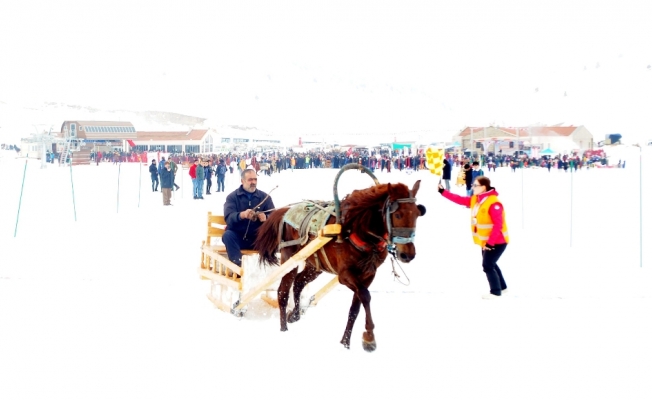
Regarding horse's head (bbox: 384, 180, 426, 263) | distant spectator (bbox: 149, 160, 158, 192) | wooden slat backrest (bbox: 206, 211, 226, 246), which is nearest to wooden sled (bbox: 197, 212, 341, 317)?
wooden slat backrest (bbox: 206, 211, 226, 246)

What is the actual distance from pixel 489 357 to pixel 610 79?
105074 mm

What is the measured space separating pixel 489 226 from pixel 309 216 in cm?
227

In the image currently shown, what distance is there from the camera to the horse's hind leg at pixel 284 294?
20.5 ft

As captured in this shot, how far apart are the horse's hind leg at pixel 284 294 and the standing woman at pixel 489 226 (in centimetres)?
200

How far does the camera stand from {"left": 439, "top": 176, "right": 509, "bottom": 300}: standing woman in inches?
282

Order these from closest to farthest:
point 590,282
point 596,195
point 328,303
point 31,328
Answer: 1. point 31,328
2. point 328,303
3. point 590,282
4. point 596,195

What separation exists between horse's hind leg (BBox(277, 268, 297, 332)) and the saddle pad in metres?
0.47

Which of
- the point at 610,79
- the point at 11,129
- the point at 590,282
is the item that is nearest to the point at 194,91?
the point at 11,129

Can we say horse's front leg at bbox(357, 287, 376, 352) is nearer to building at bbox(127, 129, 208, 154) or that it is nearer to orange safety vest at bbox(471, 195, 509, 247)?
orange safety vest at bbox(471, 195, 509, 247)

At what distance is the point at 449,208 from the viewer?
64.2 ft

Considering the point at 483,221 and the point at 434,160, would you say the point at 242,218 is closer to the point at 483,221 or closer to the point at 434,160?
the point at 483,221

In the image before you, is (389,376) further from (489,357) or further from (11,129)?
(11,129)

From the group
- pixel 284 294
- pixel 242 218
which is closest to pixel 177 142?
pixel 242 218

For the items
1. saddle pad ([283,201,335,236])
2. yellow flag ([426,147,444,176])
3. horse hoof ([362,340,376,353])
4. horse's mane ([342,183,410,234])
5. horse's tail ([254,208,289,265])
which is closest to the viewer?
horse's mane ([342,183,410,234])
